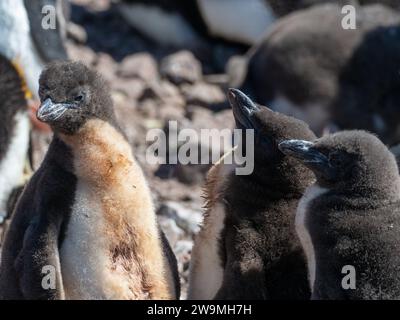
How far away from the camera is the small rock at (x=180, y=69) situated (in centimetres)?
733

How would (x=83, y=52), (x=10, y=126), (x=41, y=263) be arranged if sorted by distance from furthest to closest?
1. (x=83, y=52)
2. (x=10, y=126)
3. (x=41, y=263)

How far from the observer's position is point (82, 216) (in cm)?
348

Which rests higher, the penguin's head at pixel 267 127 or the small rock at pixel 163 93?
the small rock at pixel 163 93

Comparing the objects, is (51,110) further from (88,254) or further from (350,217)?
(350,217)

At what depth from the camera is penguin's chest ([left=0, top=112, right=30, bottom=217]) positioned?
5.21 metres

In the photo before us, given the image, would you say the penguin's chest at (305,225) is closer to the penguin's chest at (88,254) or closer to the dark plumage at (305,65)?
the penguin's chest at (88,254)

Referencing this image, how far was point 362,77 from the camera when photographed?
673cm

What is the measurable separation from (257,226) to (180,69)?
158 inches

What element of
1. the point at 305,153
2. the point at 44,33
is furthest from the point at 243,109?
the point at 44,33

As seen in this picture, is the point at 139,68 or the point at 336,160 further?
the point at 139,68

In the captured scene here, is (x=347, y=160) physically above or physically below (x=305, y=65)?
below

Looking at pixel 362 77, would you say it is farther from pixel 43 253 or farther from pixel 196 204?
pixel 43 253

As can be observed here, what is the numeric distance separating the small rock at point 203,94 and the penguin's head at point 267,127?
135 inches

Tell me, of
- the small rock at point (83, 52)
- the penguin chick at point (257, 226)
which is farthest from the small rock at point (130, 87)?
the penguin chick at point (257, 226)
